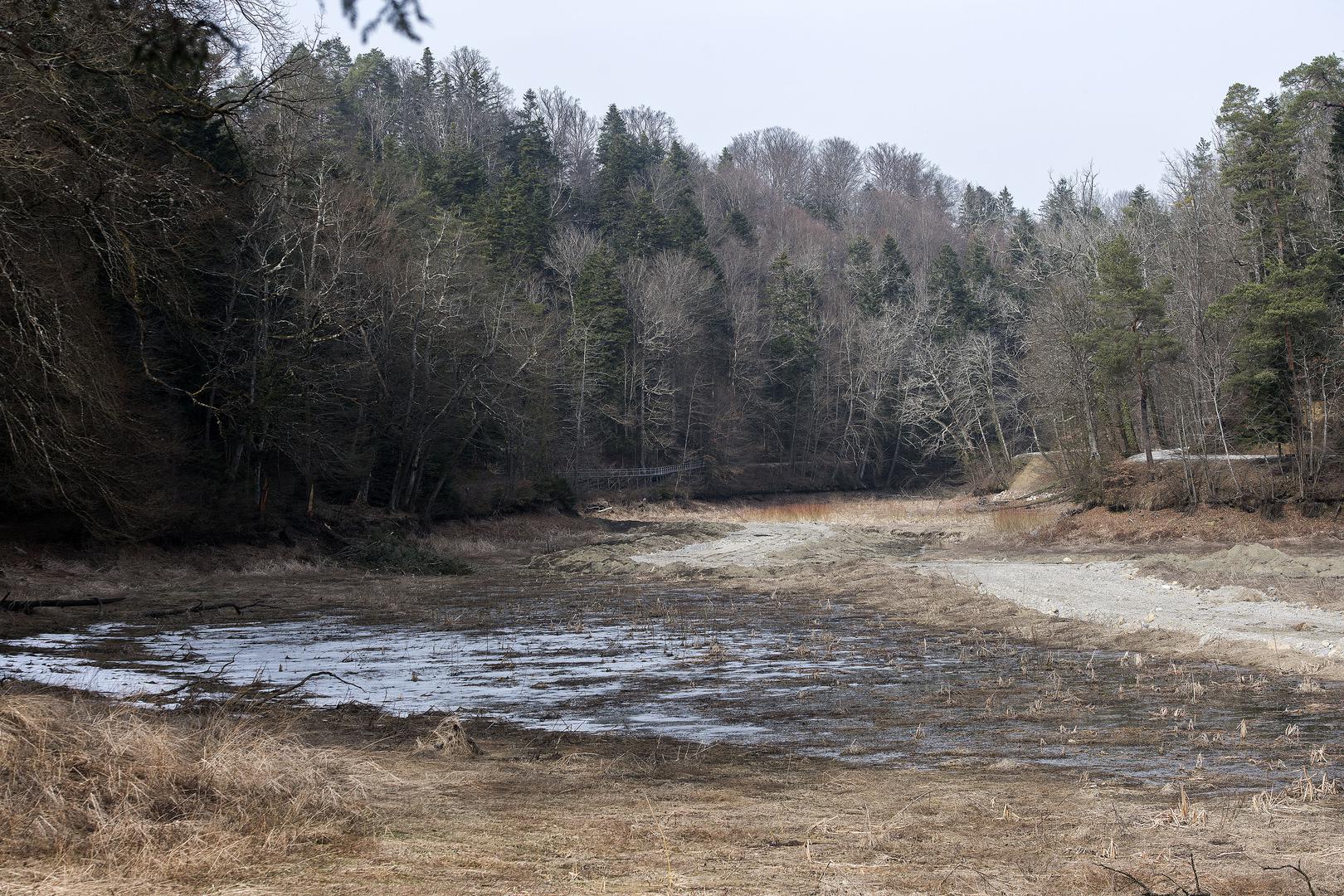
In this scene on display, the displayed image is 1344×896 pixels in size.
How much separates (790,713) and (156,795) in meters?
6.73

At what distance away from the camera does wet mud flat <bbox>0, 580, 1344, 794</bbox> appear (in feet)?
30.9

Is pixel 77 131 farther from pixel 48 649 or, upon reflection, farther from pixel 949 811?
pixel 48 649

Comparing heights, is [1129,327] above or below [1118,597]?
above

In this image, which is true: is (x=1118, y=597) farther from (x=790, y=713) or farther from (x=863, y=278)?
(x=863, y=278)

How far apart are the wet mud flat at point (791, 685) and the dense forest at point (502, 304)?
10.7 feet

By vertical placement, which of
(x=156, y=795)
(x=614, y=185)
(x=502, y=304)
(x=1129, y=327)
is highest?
(x=614, y=185)

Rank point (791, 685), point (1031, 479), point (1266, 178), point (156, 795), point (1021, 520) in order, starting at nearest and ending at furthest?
point (156, 795), point (791, 685), point (1266, 178), point (1021, 520), point (1031, 479)

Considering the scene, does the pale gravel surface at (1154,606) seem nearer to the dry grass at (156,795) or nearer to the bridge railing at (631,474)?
the dry grass at (156,795)

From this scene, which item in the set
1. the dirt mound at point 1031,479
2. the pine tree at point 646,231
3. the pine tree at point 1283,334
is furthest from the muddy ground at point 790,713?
the pine tree at point 646,231

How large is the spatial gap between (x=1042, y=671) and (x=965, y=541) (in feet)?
88.9

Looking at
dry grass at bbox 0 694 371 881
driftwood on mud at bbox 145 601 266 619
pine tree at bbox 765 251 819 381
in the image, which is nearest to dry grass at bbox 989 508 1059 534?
driftwood on mud at bbox 145 601 266 619

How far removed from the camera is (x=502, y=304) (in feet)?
139

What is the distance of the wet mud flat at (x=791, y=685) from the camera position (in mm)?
9414

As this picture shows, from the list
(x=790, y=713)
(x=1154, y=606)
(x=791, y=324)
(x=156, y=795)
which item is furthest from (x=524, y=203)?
(x=156, y=795)
